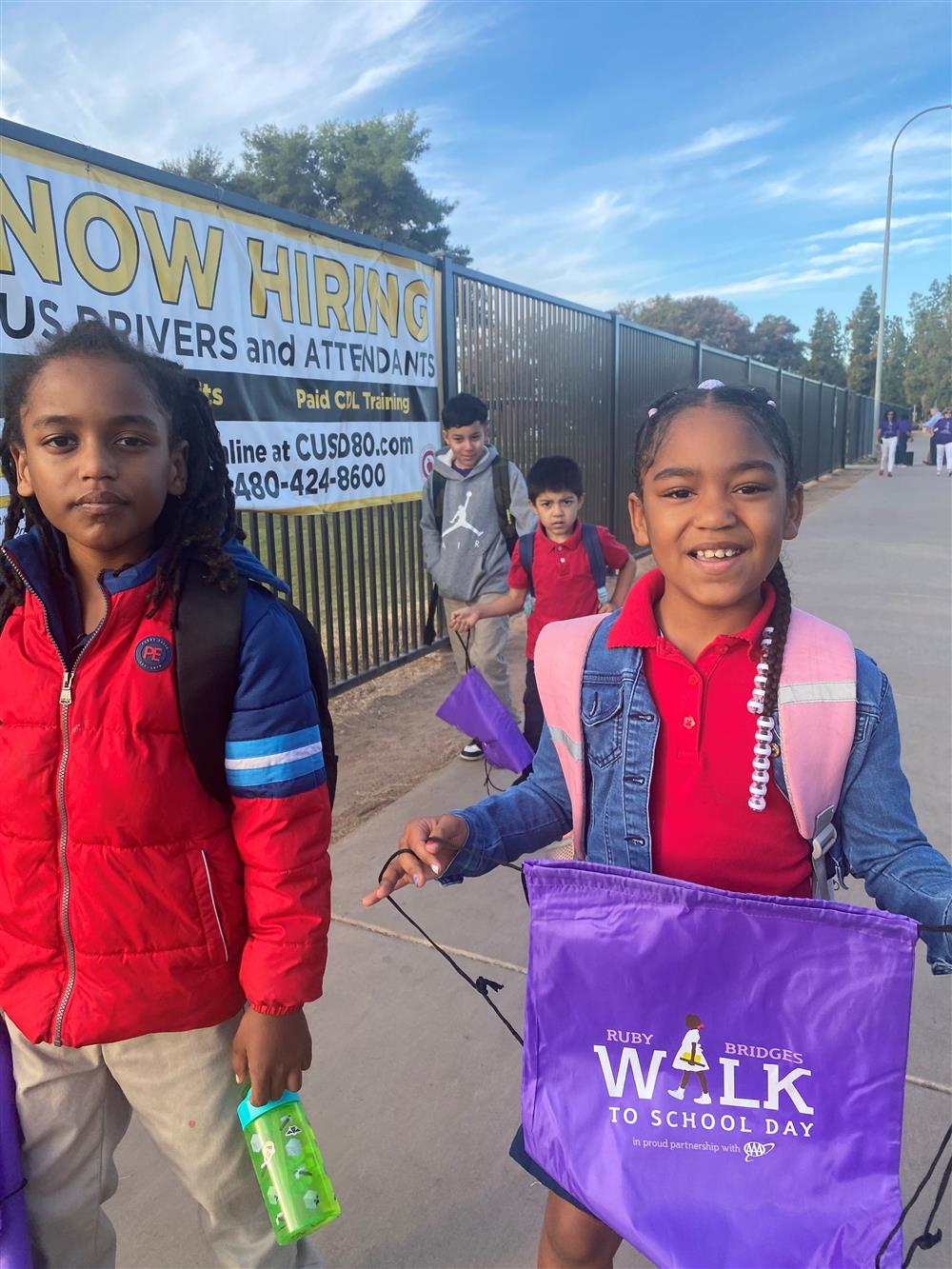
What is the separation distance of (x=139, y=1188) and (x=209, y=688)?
1.35m

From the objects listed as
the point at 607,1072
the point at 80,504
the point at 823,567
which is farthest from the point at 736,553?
the point at 823,567

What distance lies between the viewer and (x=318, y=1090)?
90.3 inches

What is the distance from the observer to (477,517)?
15.6ft

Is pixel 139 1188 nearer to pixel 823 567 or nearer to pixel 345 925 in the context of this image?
pixel 345 925

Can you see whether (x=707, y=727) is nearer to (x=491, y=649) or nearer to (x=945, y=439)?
(x=491, y=649)

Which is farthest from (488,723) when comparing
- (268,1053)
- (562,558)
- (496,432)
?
(496,432)

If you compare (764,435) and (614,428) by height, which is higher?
(614,428)

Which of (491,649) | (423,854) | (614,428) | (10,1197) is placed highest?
(614,428)

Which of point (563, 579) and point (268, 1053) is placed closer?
point (268, 1053)

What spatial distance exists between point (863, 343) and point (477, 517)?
77285mm

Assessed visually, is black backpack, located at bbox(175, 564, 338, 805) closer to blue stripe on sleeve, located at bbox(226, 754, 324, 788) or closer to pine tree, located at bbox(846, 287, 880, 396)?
blue stripe on sleeve, located at bbox(226, 754, 324, 788)

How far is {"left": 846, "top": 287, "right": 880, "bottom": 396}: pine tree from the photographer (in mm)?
67938

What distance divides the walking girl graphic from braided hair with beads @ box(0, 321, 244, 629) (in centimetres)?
A: 90

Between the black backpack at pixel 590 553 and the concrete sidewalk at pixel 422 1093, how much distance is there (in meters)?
1.09
